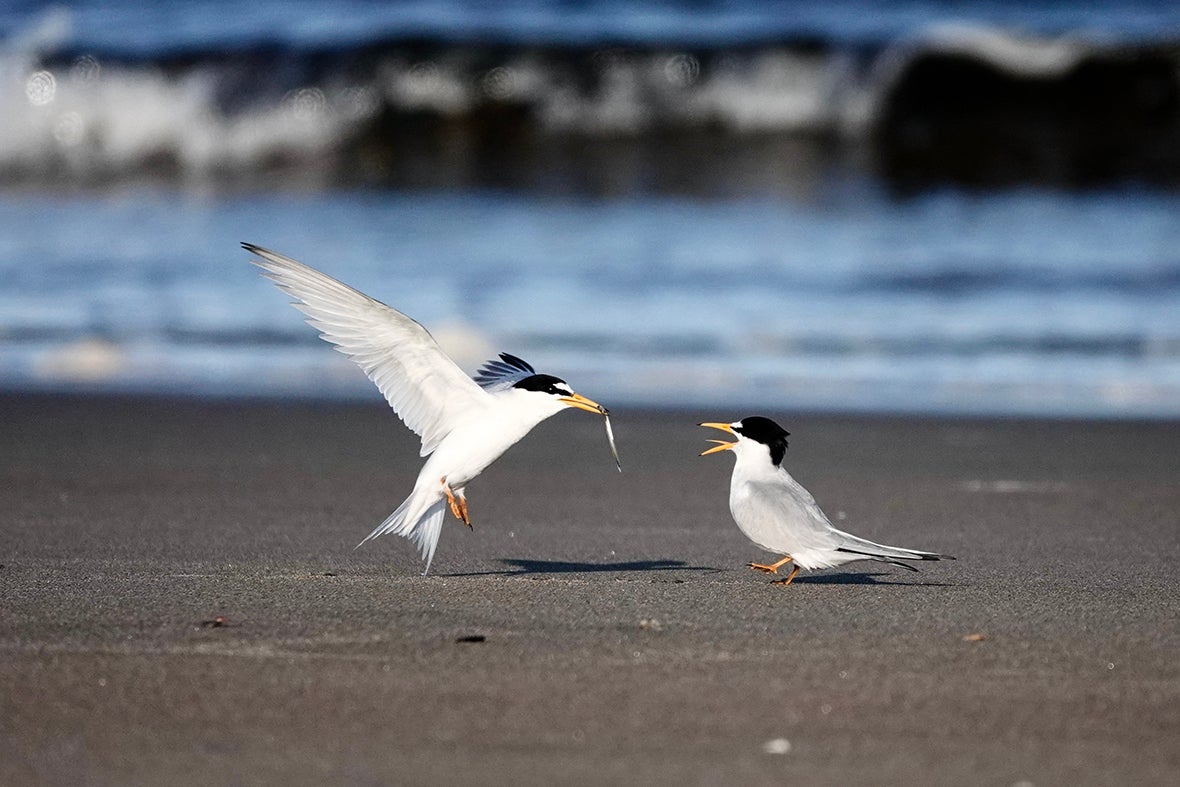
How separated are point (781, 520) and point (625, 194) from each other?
37.1ft

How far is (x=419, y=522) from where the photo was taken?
14.5 ft

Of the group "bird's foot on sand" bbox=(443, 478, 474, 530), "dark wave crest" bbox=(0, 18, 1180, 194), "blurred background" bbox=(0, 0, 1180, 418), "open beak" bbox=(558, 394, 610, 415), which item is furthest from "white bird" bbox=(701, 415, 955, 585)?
"dark wave crest" bbox=(0, 18, 1180, 194)

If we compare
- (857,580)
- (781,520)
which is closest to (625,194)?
(857,580)

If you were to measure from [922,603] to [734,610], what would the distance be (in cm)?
47

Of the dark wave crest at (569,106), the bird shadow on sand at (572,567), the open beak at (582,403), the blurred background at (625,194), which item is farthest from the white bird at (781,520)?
the dark wave crest at (569,106)

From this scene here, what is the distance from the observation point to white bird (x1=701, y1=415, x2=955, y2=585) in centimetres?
404

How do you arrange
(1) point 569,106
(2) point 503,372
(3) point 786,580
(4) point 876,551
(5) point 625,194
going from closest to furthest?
(4) point 876,551, (3) point 786,580, (2) point 503,372, (5) point 625,194, (1) point 569,106

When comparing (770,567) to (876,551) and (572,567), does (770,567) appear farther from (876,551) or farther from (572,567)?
(572,567)

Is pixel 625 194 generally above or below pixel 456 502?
above

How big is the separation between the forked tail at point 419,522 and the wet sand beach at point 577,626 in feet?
0.31

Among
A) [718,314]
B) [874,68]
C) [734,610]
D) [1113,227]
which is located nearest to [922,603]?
[734,610]

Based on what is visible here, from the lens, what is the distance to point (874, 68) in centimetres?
1850

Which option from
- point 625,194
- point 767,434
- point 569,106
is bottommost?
point 767,434

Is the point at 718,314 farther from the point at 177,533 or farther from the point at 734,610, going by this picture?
the point at 734,610
